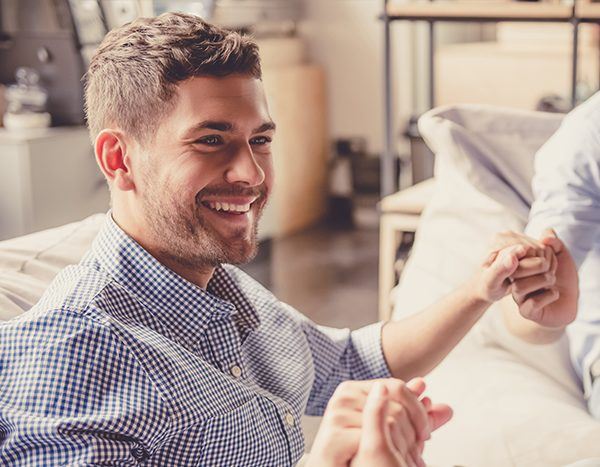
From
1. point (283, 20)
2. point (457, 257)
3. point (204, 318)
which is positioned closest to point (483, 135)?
point (457, 257)

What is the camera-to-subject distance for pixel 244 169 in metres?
1.00

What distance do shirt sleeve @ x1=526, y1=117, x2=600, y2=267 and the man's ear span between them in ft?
2.30

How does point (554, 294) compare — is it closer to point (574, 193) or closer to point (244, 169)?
point (574, 193)

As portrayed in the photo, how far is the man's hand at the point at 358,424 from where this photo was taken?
0.76 meters

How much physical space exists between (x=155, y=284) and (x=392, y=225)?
1.39 meters

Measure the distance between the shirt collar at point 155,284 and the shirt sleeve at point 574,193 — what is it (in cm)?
63

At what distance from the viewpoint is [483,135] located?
1.92 meters

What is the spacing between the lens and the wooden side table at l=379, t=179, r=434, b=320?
90.7 inches

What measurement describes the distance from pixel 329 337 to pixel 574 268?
1.15ft

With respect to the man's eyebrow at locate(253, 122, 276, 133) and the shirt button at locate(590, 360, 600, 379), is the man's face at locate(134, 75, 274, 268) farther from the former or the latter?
the shirt button at locate(590, 360, 600, 379)

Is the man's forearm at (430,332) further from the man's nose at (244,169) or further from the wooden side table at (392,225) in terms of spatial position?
the wooden side table at (392,225)

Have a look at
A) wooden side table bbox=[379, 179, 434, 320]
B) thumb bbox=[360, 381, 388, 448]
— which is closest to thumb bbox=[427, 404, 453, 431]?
thumb bbox=[360, 381, 388, 448]

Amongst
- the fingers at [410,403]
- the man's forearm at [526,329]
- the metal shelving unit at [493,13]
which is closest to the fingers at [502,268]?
the man's forearm at [526,329]

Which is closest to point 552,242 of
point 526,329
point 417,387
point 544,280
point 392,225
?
point 544,280
